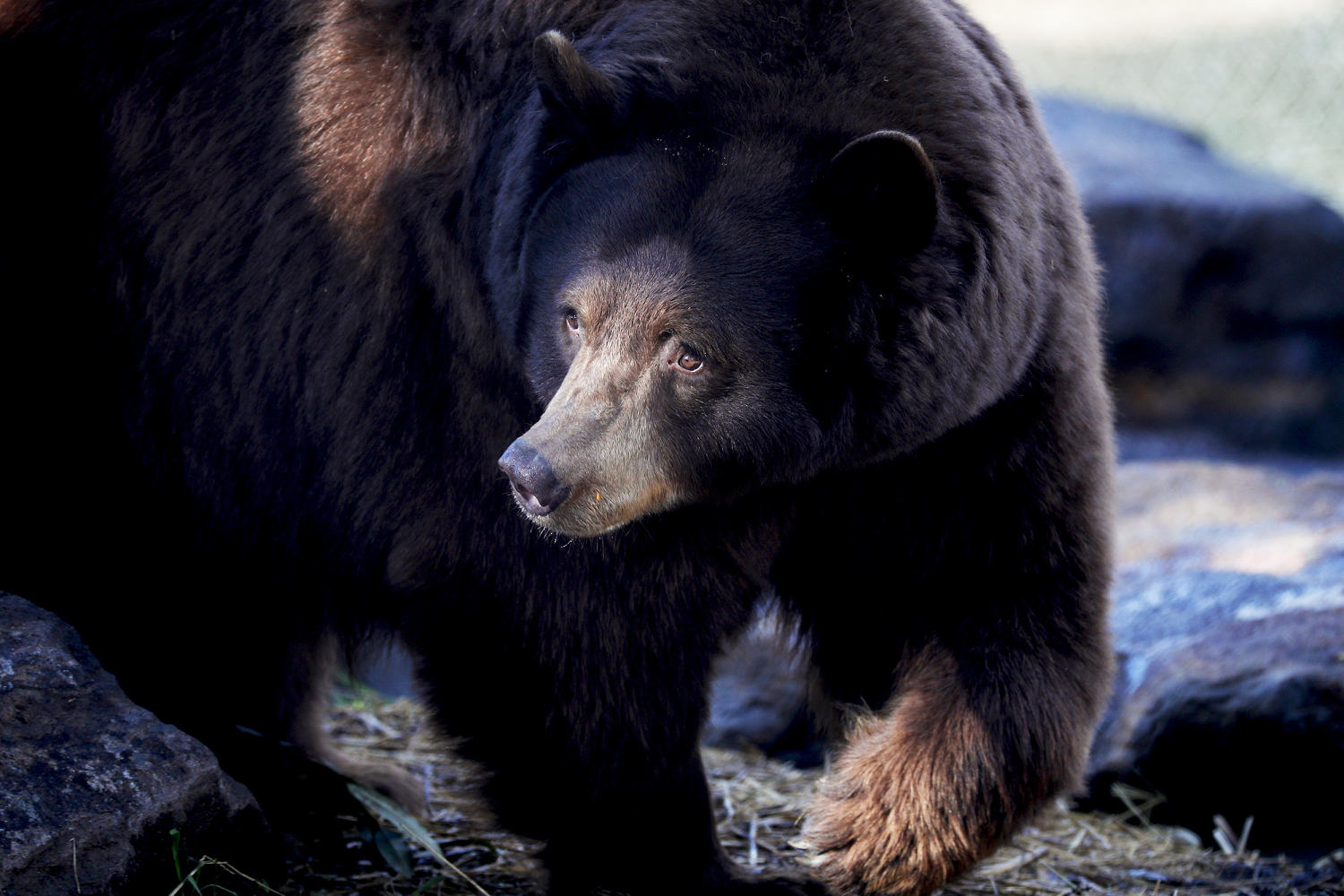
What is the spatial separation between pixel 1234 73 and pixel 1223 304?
369 cm

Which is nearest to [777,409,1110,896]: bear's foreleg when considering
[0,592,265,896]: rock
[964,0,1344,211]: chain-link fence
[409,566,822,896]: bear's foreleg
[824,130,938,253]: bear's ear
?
[409,566,822,896]: bear's foreleg

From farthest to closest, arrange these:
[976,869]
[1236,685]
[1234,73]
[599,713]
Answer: [1234,73], [1236,685], [976,869], [599,713]

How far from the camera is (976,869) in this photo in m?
4.17

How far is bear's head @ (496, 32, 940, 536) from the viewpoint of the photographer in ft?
9.89

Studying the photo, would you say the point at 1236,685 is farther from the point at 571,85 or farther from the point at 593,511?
the point at 571,85

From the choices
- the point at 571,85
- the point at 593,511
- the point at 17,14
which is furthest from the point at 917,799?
the point at 17,14

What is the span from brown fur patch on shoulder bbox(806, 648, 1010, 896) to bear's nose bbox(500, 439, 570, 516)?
1.26m

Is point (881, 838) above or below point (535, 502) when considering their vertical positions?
below

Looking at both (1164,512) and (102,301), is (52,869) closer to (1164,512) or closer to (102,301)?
(102,301)

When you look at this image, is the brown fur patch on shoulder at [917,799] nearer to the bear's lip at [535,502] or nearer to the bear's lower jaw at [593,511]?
the bear's lower jaw at [593,511]

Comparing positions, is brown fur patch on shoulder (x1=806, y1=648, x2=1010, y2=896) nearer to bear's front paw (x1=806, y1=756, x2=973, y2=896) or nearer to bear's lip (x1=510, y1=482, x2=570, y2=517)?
bear's front paw (x1=806, y1=756, x2=973, y2=896)

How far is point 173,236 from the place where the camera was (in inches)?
147

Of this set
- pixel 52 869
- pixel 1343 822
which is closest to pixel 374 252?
pixel 52 869

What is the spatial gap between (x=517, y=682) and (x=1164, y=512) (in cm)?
400
